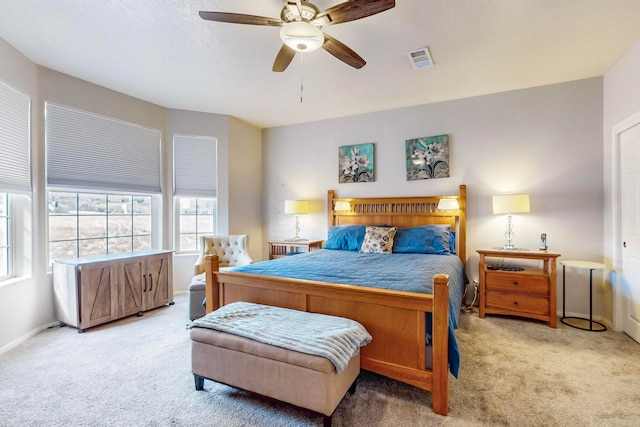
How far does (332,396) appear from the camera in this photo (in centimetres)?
155

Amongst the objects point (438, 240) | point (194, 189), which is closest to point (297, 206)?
point (194, 189)

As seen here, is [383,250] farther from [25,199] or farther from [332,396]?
[25,199]

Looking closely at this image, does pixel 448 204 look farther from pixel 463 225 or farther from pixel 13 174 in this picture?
pixel 13 174

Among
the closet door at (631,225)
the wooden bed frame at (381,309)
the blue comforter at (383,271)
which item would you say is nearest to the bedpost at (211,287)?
Result: the wooden bed frame at (381,309)

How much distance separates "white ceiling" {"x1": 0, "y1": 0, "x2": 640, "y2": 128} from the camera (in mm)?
2135

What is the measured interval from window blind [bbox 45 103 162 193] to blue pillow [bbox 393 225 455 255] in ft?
11.3

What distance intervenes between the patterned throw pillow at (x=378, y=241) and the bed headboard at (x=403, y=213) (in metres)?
0.43

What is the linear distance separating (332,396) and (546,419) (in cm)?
128

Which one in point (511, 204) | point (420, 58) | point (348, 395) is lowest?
point (348, 395)

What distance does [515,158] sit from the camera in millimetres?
3605

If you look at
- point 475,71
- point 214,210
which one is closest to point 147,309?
point 214,210

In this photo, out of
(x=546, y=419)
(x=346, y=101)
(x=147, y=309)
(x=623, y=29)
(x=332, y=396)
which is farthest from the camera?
(x=346, y=101)

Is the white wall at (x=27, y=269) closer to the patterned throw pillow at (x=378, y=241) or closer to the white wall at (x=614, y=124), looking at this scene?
the patterned throw pillow at (x=378, y=241)

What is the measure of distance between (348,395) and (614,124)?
3.74 m
